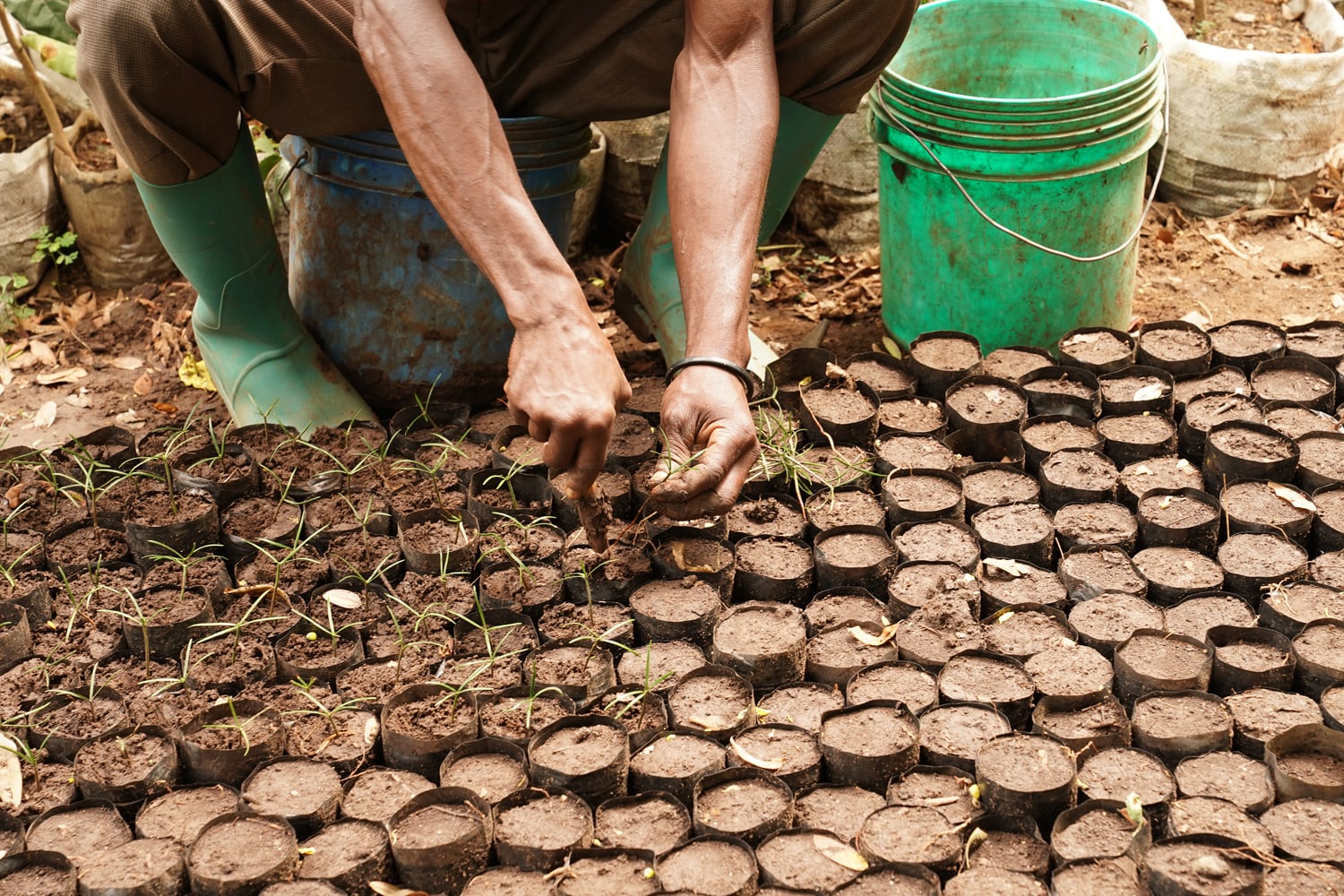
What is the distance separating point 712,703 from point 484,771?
1.22 feet

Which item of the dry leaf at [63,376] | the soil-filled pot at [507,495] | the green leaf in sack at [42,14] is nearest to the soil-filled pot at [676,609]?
the soil-filled pot at [507,495]

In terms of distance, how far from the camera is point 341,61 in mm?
2473

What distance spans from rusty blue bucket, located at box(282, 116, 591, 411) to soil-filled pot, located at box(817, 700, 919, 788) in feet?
Result: 4.15

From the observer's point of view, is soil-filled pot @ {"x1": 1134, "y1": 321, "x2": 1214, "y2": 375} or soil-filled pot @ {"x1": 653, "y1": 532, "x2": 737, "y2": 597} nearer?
soil-filled pot @ {"x1": 653, "y1": 532, "x2": 737, "y2": 597}

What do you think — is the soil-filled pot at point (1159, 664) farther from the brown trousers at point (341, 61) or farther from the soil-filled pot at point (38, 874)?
the soil-filled pot at point (38, 874)

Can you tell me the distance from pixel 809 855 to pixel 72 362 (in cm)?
253

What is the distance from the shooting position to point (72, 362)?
11.4 ft

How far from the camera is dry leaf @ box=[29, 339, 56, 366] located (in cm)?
345

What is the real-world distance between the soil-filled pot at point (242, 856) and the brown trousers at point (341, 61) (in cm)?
131

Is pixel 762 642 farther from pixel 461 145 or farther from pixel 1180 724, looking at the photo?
pixel 461 145

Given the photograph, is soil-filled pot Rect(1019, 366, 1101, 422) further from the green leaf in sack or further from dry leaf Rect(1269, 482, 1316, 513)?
the green leaf in sack

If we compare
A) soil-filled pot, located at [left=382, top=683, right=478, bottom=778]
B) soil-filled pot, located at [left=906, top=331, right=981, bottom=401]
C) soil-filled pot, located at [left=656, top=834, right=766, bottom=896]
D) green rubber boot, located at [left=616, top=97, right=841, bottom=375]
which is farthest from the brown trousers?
soil-filled pot, located at [left=656, top=834, right=766, bottom=896]

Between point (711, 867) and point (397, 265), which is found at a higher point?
point (397, 265)

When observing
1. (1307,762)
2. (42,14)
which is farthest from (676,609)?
(42,14)
